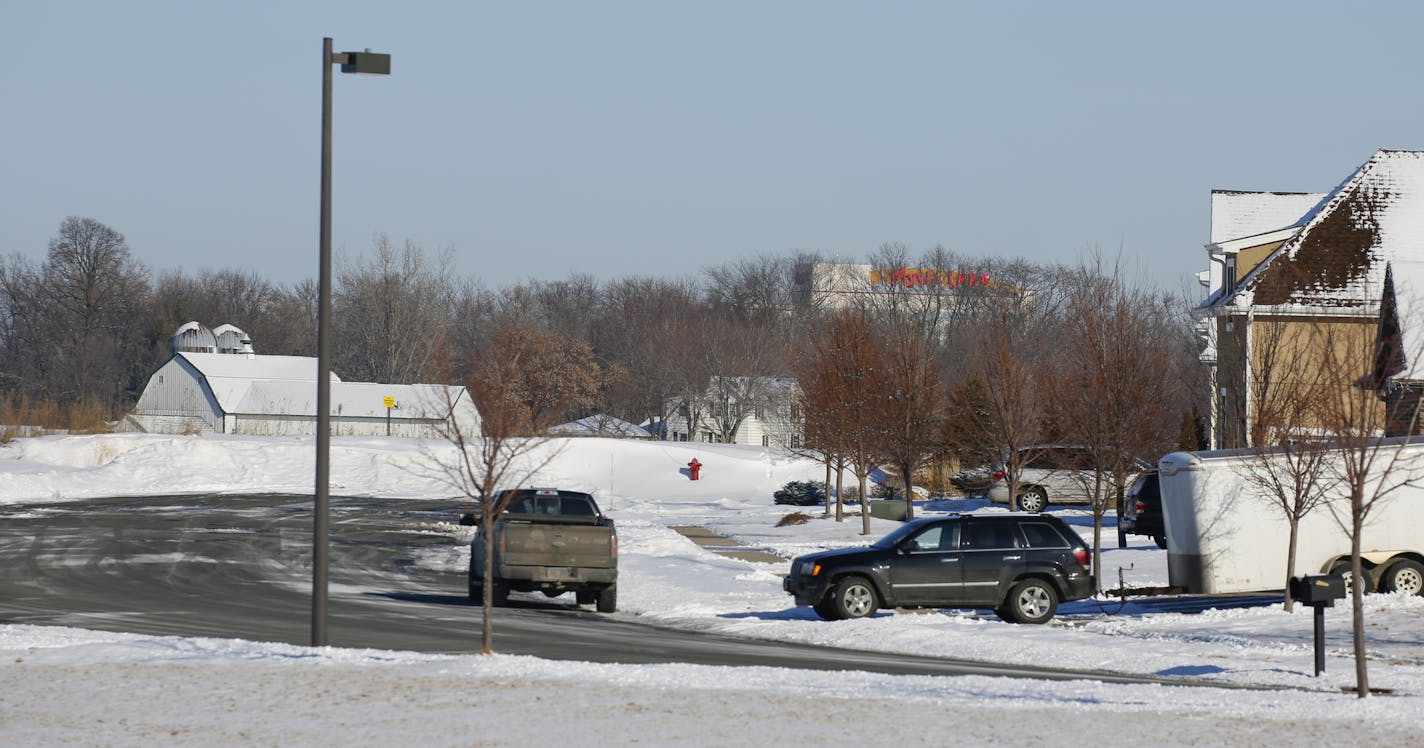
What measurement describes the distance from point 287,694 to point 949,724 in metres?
5.27

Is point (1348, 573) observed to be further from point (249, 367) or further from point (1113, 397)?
point (249, 367)

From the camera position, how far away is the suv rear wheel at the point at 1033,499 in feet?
145

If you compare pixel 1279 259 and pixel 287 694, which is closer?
pixel 287 694

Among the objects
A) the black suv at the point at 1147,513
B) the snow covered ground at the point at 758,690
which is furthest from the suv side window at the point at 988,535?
the black suv at the point at 1147,513

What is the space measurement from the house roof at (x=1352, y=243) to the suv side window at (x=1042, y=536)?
21.4 m

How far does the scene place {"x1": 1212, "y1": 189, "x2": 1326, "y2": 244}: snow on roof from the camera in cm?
4834

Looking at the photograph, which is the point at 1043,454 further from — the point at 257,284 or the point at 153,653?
the point at 257,284

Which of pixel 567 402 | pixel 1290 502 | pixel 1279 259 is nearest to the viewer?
pixel 1290 502

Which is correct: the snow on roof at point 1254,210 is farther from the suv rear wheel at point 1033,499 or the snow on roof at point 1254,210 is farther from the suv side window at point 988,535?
the suv side window at point 988,535

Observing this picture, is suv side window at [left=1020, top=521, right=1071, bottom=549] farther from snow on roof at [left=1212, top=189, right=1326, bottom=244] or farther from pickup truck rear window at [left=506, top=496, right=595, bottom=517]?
snow on roof at [left=1212, top=189, right=1326, bottom=244]

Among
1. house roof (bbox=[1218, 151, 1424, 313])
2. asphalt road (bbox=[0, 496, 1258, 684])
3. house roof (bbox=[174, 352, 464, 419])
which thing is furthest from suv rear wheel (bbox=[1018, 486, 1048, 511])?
house roof (bbox=[174, 352, 464, 419])

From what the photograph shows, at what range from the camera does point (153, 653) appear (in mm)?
15086

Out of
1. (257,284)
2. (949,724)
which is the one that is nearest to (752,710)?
(949,724)

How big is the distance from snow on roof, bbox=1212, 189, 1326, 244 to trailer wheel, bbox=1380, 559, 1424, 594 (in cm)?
2633
